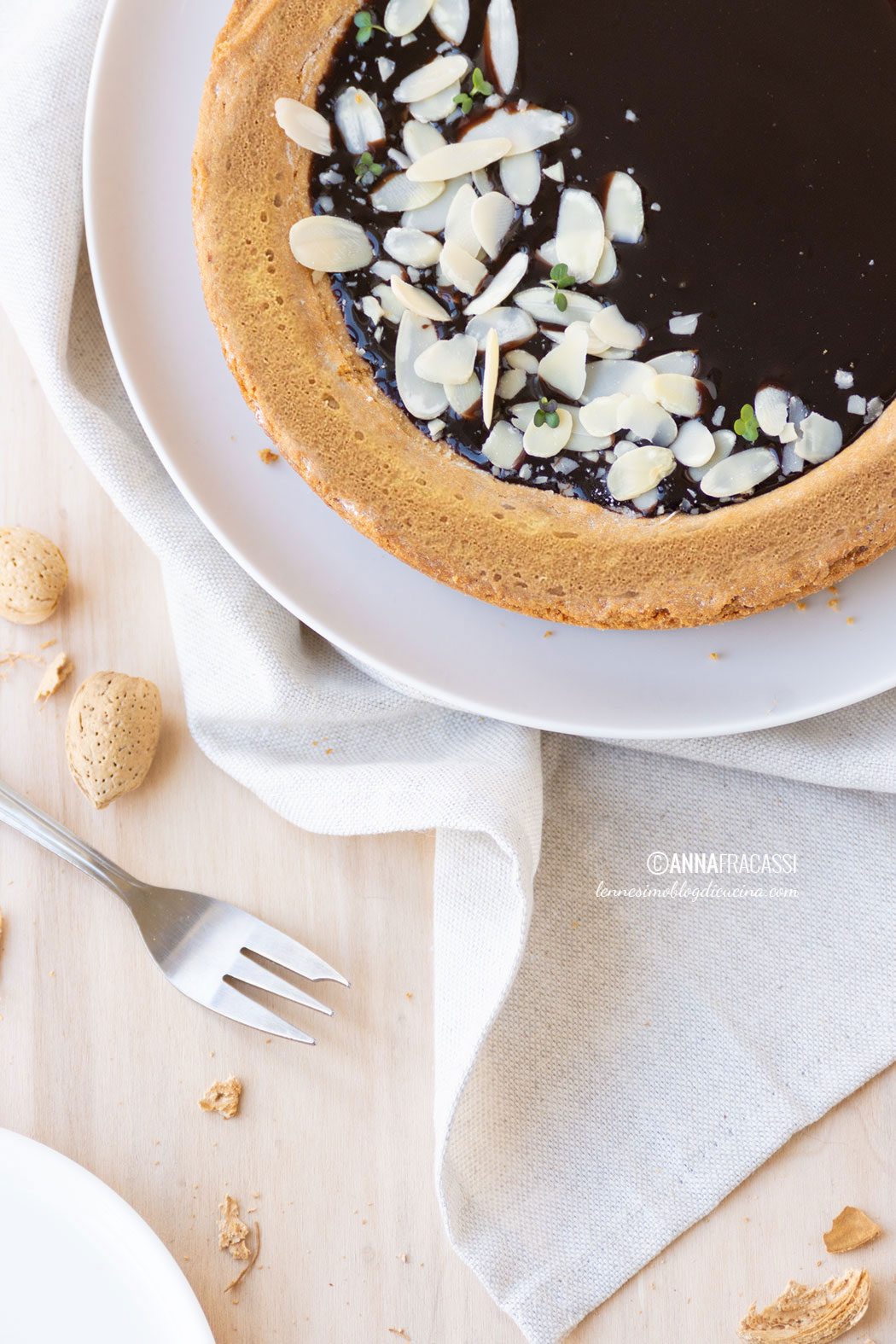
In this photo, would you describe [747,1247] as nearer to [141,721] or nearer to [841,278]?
[141,721]

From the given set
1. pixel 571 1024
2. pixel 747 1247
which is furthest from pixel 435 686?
pixel 747 1247

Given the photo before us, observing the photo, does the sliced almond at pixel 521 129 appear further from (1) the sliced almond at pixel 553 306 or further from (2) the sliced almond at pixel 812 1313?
(2) the sliced almond at pixel 812 1313

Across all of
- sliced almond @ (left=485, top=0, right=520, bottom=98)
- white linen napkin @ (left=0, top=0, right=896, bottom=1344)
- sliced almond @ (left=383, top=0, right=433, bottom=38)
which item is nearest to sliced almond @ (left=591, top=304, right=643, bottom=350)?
sliced almond @ (left=485, top=0, right=520, bottom=98)

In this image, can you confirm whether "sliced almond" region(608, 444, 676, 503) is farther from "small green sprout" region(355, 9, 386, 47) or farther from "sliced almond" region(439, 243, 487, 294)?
"small green sprout" region(355, 9, 386, 47)

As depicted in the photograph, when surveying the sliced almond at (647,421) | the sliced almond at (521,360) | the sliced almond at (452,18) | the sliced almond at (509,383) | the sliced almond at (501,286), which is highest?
the sliced almond at (452,18)

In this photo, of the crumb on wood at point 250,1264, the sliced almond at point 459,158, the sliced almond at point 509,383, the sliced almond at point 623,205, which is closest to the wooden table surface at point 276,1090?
the crumb on wood at point 250,1264

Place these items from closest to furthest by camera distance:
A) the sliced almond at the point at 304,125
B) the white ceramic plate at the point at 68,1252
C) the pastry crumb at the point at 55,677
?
1. the sliced almond at the point at 304,125
2. the white ceramic plate at the point at 68,1252
3. the pastry crumb at the point at 55,677
